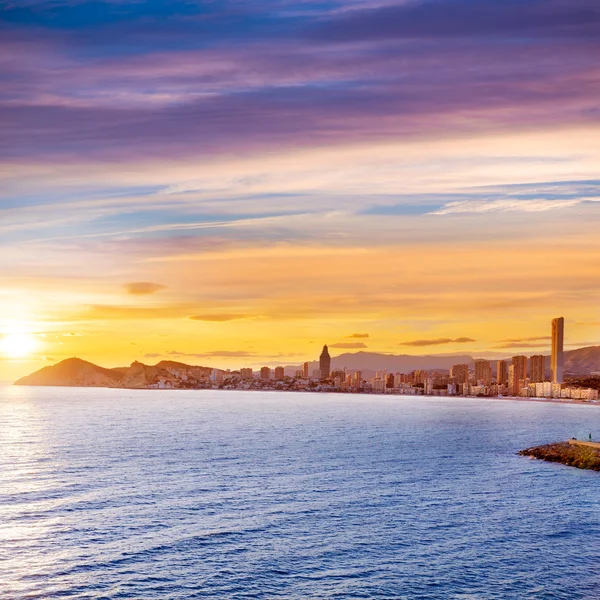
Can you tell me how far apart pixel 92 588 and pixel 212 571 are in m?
8.99

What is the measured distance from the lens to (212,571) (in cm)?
5422

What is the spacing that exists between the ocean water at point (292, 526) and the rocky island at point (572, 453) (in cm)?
664

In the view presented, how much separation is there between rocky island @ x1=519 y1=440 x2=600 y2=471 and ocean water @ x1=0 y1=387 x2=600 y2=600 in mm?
6639

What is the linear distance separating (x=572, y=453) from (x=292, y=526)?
78.2 meters

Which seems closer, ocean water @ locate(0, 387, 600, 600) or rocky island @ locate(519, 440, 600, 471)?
ocean water @ locate(0, 387, 600, 600)

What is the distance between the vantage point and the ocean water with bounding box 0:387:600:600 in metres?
52.1

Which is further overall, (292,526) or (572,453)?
(572,453)

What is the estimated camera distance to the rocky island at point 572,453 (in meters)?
120

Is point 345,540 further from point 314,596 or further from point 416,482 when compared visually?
point 416,482

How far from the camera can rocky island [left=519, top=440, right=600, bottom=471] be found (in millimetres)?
119625

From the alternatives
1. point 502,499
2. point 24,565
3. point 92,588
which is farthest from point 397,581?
point 502,499

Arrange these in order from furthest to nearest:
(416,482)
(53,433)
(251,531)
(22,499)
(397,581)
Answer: (53,433)
(416,482)
(22,499)
(251,531)
(397,581)

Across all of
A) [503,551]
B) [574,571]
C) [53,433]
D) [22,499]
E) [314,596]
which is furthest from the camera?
[53,433]

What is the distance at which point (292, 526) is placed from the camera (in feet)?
223
